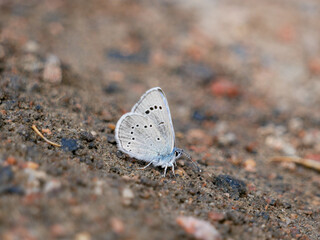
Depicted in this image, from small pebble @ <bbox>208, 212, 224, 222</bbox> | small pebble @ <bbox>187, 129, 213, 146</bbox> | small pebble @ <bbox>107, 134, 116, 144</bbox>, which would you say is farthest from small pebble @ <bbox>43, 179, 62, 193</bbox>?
small pebble @ <bbox>187, 129, 213, 146</bbox>

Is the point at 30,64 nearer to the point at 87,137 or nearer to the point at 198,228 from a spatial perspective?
the point at 87,137

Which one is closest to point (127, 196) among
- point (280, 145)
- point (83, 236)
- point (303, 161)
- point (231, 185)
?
point (83, 236)

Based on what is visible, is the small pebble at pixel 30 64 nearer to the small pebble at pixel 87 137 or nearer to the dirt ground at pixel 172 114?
the dirt ground at pixel 172 114

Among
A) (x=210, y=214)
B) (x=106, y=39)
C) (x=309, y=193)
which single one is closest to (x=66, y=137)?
(x=210, y=214)

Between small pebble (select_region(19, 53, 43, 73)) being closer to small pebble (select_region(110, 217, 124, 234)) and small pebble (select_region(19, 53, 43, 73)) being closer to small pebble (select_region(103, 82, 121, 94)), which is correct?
small pebble (select_region(103, 82, 121, 94))

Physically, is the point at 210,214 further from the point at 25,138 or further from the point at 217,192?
the point at 25,138

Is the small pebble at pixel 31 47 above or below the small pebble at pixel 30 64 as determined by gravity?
above

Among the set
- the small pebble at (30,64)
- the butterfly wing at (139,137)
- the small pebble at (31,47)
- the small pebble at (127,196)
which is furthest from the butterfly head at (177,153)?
the small pebble at (31,47)
